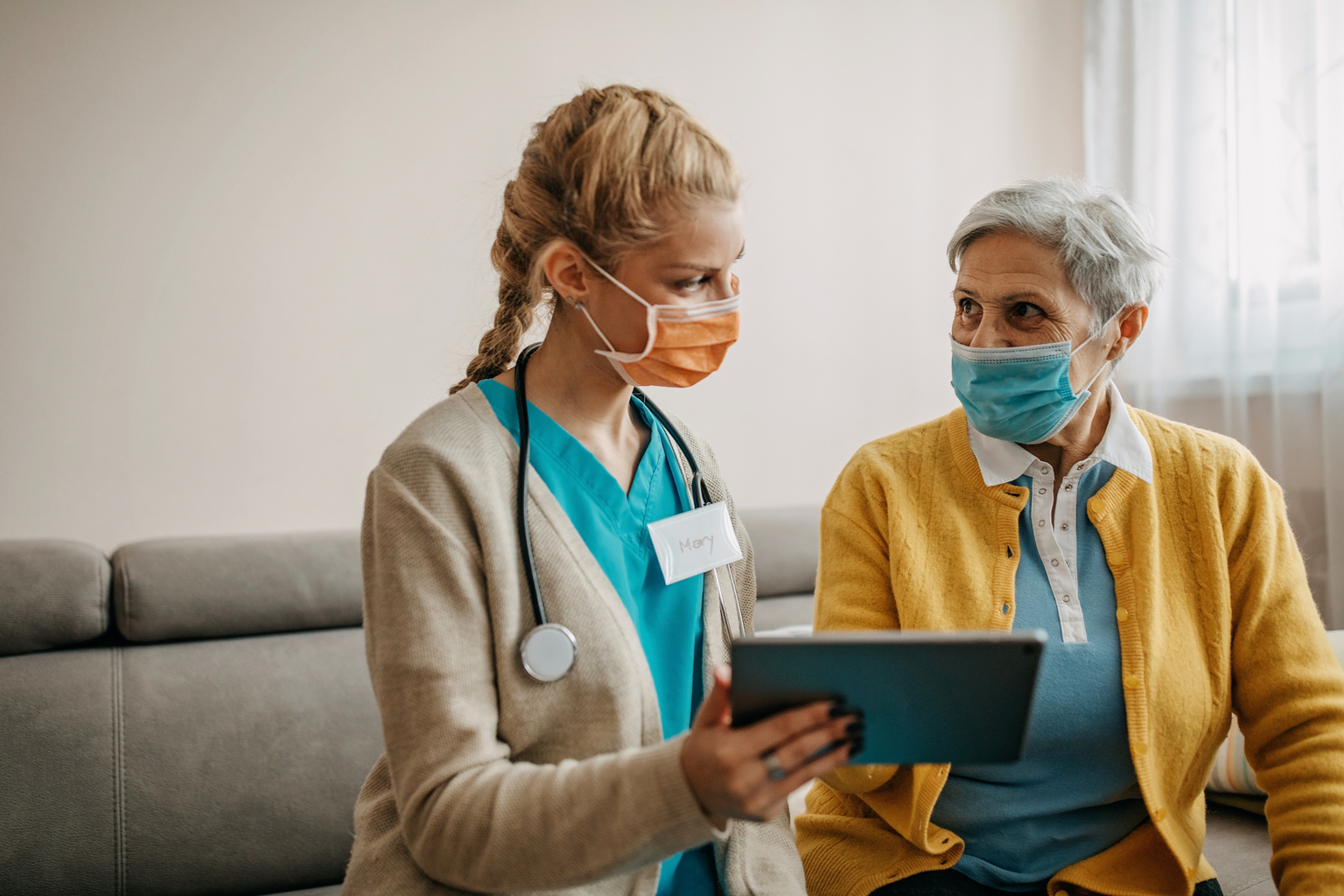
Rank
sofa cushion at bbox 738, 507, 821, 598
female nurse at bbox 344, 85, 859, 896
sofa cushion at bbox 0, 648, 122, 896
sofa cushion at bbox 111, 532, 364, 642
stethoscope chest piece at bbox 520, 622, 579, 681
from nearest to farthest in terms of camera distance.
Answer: female nurse at bbox 344, 85, 859, 896
stethoscope chest piece at bbox 520, 622, 579, 681
sofa cushion at bbox 0, 648, 122, 896
sofa cushion at bbox 111, 532, 364, 642
sofa cushion at bbox 738, 507, 821, 598

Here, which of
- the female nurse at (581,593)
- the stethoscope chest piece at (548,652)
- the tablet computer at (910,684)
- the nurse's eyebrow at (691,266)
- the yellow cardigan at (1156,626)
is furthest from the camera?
the yellow cardigan at (1156,626)

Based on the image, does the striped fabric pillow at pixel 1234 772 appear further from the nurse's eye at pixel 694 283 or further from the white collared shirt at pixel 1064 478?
the nurse's eye at pixel 694 283

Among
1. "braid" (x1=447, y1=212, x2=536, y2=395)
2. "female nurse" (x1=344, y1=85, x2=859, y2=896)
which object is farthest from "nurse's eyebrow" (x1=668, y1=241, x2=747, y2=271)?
"braid" (x1=447, y1=212, x2=536, y2=395)

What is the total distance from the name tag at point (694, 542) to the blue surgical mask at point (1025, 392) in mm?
426

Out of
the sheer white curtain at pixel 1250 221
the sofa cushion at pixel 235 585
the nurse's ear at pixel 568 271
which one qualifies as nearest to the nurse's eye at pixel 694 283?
the nurse's ear at pixel 568 271

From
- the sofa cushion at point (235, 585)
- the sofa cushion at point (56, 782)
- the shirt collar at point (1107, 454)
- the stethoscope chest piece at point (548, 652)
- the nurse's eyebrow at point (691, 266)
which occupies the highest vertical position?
the nurse's eyebrow at point (691, 266)

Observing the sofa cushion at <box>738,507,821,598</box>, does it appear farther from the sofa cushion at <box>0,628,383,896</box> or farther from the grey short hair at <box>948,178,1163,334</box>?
the grey short hair at <box>948,178,1163,334</box>

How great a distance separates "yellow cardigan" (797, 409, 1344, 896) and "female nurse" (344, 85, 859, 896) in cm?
17

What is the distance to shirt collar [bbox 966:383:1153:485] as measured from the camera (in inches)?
53.3

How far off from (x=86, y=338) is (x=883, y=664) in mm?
1942

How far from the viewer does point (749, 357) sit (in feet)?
8.83

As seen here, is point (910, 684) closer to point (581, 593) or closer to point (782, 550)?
point (581, 593)

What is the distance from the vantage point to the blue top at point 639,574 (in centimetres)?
112

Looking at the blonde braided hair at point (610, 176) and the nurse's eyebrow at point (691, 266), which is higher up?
the blonde braided hair at point (610, 176)
